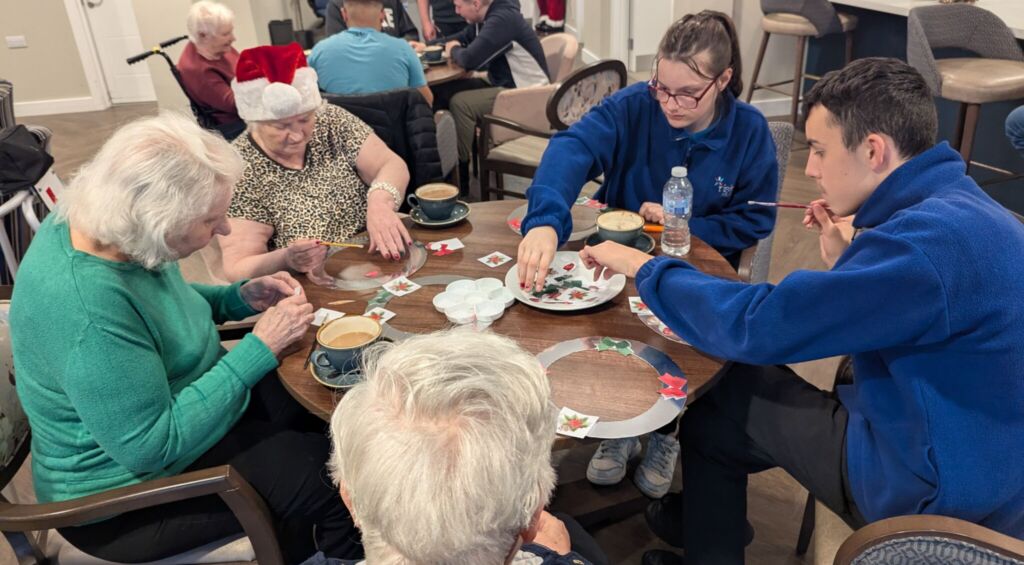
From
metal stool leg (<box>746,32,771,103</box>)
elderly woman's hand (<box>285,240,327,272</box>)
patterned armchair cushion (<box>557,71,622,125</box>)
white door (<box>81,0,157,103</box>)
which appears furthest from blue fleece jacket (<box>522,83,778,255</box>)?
white door (<box>81,0,157,103</box>)

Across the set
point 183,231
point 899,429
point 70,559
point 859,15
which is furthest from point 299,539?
point 859,15

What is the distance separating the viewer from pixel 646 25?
712cm

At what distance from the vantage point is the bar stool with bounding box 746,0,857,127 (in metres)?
4.59

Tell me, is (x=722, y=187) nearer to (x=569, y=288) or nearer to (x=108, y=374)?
(x=569, y=288)

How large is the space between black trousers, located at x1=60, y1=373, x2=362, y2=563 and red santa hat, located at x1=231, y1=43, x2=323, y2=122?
2.99ft

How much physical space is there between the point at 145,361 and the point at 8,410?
44cm

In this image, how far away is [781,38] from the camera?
17.8 feet

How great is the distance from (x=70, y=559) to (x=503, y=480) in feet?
3.69

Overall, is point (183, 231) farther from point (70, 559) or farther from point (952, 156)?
point (952, 156)

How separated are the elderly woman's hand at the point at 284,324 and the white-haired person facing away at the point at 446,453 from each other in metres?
0.66

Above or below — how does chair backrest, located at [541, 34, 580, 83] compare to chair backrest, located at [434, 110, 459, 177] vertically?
above

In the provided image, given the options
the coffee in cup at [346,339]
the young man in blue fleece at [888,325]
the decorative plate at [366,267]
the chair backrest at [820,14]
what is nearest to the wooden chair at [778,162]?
the young man in blue fleece at [888,325]

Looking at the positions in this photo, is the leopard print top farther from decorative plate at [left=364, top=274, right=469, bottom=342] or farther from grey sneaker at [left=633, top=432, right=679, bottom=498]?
grey sneaker at [left=633, top=432, right=679, bottom=498]

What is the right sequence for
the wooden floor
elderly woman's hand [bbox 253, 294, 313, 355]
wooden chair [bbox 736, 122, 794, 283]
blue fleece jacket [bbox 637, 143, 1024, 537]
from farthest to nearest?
wooden chair [bbox 736, 122, 794, 283] → the wooden floor → elderly woman's hand [bbox 253, 294, 313, 355] → blue fleece jacket [bbox 637, 143, 1024, 537]
